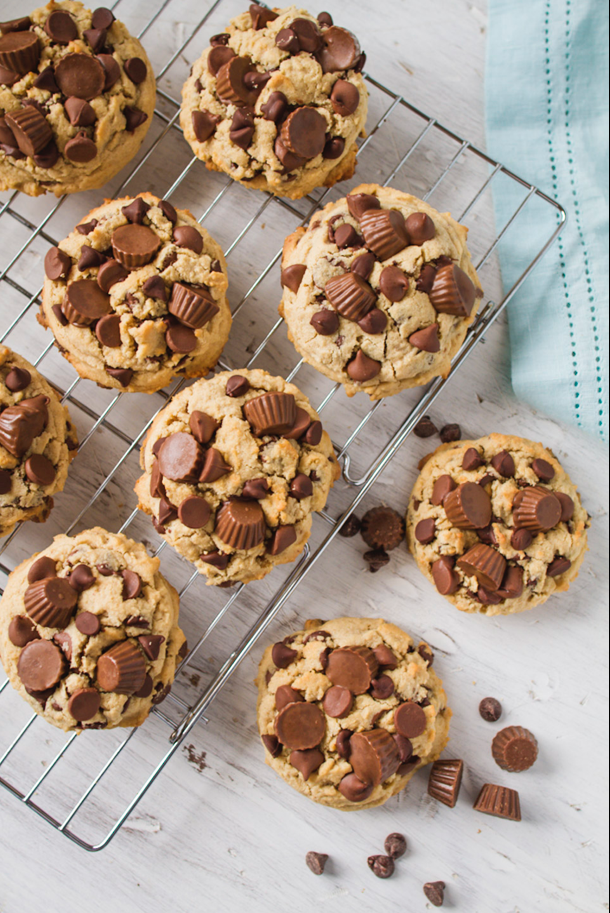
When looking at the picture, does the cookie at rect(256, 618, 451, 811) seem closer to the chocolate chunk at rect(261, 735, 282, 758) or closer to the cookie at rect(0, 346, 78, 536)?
the chocolate chunk at rect(261, 735, 282, 758)

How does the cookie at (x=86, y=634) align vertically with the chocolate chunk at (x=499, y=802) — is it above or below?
above

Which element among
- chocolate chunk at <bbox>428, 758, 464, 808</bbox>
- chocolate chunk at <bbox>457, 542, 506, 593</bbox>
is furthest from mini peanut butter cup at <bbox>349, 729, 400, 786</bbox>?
chocolate chunk at <bbox>457, 542, 506, 593</bbox>

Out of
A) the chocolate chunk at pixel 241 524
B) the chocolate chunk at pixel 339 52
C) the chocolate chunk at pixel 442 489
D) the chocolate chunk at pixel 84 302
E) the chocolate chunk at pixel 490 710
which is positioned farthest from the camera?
the chocolate chunk at pixel 490 710

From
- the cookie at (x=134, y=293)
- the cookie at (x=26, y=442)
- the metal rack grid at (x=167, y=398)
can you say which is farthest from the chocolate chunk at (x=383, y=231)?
the cookie at (x=26, y=442)

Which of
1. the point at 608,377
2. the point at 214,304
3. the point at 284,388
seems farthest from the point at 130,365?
the point at 608,377

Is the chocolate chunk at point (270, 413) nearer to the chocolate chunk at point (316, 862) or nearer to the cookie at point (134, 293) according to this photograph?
the cookie at point (134, 293)

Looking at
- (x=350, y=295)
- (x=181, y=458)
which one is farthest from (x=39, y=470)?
(x=350, y=295)

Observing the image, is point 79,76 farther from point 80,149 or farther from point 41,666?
point 41,666
